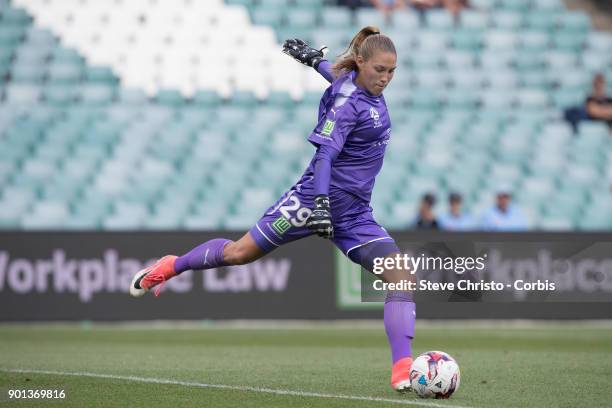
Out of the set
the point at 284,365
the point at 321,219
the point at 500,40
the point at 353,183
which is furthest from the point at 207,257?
the point at 500,40

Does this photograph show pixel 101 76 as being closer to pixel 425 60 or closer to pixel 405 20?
pixel 405 20

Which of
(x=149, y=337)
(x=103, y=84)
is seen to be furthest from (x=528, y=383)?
(x=103, y=84)

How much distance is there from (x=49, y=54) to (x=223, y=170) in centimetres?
437

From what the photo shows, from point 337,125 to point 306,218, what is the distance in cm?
66

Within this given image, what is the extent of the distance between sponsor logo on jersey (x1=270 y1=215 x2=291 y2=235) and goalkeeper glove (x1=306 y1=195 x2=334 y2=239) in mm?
504

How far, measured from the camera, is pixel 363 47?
23.0ft

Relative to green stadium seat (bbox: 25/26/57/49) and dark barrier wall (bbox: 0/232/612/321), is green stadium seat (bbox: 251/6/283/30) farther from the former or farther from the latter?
dark barrier wall (bbox: 0/232/612/321)

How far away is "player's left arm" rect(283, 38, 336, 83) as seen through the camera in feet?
25.6

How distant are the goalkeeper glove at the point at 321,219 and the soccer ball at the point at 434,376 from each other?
0.95m

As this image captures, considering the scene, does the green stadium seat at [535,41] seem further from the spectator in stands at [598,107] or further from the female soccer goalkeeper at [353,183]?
the female soccer goalkeeper at [353,183]

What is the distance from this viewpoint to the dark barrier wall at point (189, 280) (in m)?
13.9

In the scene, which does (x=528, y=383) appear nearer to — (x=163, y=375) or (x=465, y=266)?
(x=163, y=375)

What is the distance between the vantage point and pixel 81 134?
17938 millimetres

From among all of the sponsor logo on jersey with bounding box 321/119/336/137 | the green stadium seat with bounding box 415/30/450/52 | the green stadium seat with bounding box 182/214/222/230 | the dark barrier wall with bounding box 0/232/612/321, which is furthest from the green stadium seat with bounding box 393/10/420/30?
the sponsor logo on jersey with bounding box 321/119/336/137
